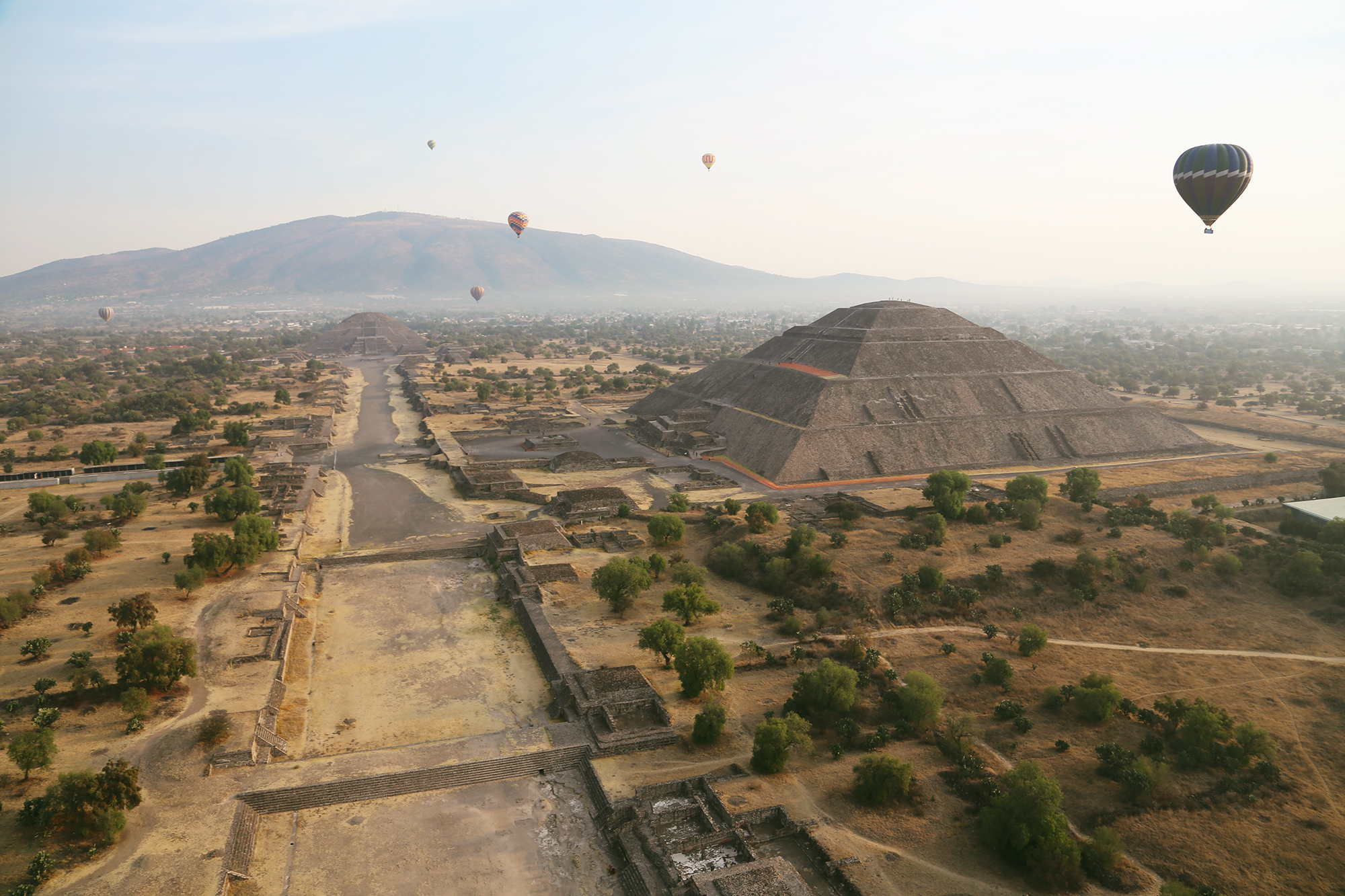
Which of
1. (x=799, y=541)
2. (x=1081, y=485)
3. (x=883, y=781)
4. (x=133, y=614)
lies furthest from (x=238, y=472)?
(x=1081, y=485)

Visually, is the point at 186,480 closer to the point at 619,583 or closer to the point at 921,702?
the point at 619,583

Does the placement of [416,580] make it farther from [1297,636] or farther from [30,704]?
[1297,636]

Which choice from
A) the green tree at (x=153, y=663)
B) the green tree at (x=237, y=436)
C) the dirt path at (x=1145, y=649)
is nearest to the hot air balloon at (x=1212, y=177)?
the dirt path at (x=1145, y=649)

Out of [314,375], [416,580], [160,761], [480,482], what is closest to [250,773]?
[160,761]

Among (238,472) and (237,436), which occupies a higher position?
(237,436)

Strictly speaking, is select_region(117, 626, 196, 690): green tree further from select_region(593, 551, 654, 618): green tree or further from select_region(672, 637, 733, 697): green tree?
select_region(672, 637, 733, 697): green tree

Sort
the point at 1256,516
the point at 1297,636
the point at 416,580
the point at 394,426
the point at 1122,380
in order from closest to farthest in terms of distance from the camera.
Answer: the point at 1297,636 < the point at 416,580 < the point at 1256,516 < the point at 394,426 < the point at 1122,380
